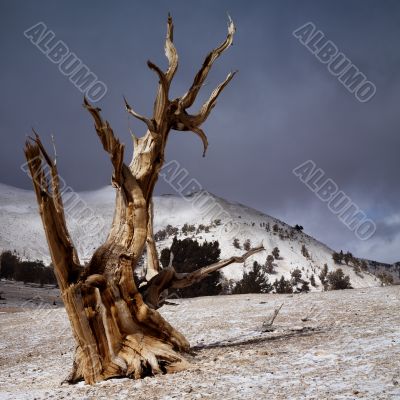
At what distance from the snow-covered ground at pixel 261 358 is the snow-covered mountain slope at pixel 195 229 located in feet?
61.3

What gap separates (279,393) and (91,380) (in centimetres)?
176

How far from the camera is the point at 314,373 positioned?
290 cm

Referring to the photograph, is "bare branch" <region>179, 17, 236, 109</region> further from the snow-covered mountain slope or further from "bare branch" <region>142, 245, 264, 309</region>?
the snow-covered mountain slope

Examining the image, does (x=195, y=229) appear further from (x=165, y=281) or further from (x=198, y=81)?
(x=165, y=281)

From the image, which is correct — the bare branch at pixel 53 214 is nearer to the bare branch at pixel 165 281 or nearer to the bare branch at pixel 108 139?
the bare branch at pixel 108 139

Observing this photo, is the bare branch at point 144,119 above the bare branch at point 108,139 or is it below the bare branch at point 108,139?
above

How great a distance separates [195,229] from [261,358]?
110 ft

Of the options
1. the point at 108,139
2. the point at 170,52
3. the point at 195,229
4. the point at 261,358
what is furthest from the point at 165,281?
the point at 195,229

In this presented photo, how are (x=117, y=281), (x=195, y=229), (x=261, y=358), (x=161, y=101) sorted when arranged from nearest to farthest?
(x=261, y=358)
(x=117, y=281)
(x=161, y=101)
(x=195, y=229)

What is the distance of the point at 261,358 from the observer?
3578 mm

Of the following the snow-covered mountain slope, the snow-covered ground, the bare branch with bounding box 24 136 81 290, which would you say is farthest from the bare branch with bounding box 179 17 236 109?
the snow-covered mountain slope

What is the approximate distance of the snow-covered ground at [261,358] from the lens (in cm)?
265

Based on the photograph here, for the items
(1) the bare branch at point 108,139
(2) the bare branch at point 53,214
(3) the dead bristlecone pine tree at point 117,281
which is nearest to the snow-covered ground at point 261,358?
(3) the dead bristlecone pine tree at point 117,281

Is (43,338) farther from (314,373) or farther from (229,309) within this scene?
(314,373)
